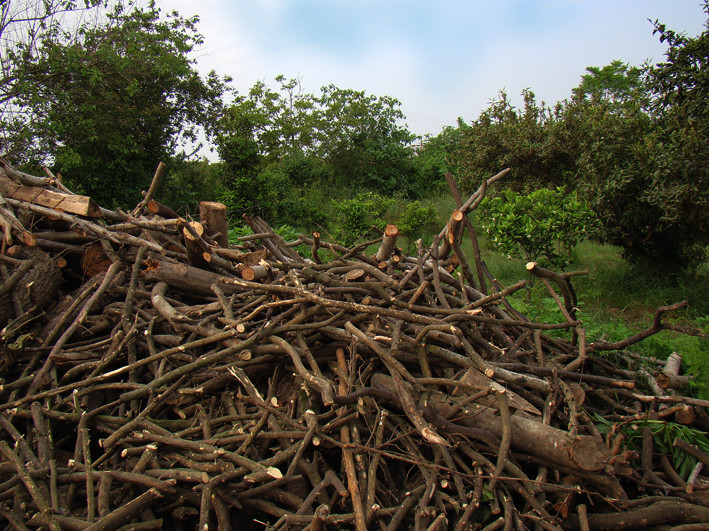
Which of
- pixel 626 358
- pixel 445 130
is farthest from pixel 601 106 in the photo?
pixel 445 130

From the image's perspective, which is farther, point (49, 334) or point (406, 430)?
point (49, 334)

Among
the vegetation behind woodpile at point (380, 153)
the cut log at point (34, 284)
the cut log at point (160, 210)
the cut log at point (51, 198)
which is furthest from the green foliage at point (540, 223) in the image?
the cut log at point (34, 284)

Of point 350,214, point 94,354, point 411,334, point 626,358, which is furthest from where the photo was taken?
point 350,214

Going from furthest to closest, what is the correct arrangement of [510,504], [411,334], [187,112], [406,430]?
1. [187,112]
2. [411,334]
3. [406,430]
4. [510,504]

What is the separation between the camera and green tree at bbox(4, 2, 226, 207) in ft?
38.8

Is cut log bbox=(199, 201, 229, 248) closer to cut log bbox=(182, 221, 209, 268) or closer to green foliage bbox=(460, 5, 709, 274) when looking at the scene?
cut log bbox=(182, 221, 209, 268)

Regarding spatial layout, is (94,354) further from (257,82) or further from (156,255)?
(257,82)

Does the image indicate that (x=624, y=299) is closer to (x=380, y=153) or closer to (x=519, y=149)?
(x=519, y=149)

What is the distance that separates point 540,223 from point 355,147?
1562 centimetres

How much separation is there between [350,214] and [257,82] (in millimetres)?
19794

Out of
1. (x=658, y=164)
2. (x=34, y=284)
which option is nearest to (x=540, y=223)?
(x=658, y=164)

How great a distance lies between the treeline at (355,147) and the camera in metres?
7.05

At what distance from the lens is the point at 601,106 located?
9305 mm

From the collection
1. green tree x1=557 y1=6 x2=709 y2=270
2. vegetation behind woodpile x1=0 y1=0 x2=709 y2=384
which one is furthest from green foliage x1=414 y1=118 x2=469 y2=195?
green tree x1=557 y1=6 x2=709 y2=270
